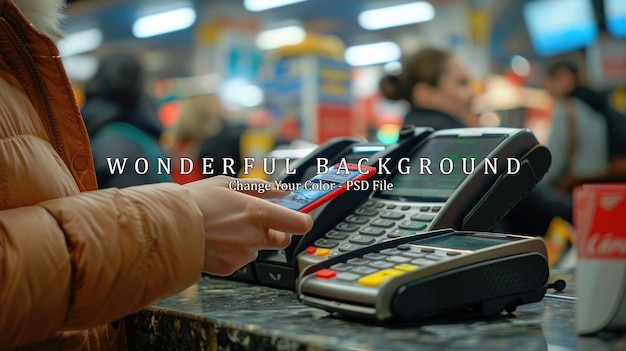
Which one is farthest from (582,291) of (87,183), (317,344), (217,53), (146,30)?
(146,30)

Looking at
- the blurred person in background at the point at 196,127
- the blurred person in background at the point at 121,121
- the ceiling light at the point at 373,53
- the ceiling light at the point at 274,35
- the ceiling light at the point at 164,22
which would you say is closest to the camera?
the blurred person in background at the point at 121,121

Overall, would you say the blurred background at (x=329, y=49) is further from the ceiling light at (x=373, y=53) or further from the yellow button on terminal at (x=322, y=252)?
the yellow button on terminal at (x=322, y=252)

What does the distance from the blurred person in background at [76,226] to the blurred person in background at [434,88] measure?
1.70 meters

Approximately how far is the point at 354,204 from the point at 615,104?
6504 mm

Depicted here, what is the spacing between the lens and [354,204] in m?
0.99

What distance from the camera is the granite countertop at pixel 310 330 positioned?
60 centimetres

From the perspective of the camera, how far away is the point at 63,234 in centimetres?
63

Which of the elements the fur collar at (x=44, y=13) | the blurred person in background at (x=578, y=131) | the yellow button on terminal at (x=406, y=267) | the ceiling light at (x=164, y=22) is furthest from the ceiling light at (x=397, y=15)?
the yellow button on terminal at (x=406, y=267)

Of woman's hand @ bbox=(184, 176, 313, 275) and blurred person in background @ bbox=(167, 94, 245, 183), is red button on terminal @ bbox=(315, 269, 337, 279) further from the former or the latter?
blurred person in background @ bbox=(167, 94, 245, 183)

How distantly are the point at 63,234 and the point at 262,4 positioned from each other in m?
7.35

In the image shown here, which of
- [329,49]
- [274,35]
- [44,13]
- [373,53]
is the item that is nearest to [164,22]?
[274,35]

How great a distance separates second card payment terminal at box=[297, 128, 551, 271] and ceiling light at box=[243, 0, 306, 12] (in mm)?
6768

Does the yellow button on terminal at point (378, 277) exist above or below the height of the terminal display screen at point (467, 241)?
below

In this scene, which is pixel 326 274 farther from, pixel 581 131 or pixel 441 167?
pixel 581 131
